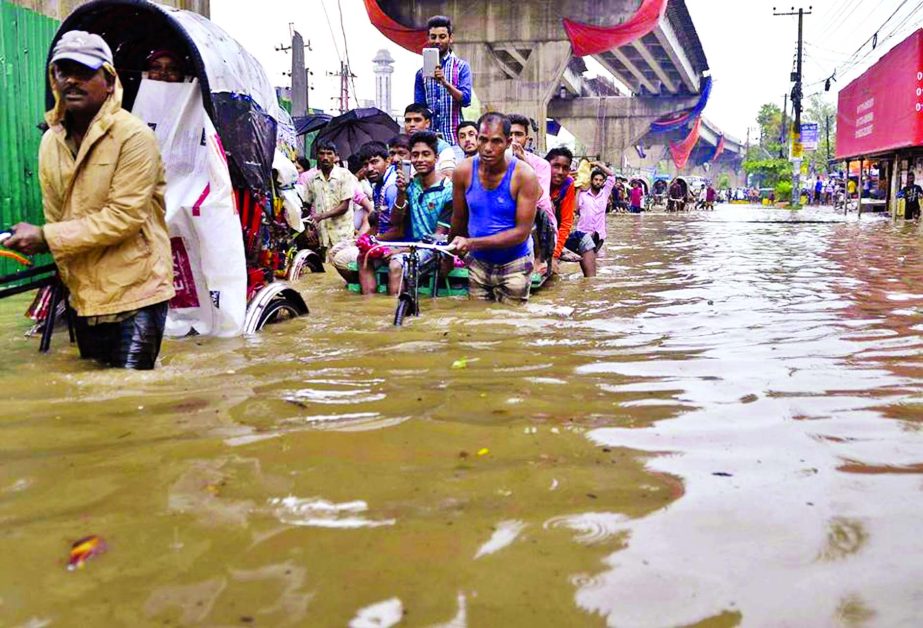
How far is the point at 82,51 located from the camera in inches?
146

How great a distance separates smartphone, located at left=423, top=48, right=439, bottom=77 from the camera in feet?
26.3

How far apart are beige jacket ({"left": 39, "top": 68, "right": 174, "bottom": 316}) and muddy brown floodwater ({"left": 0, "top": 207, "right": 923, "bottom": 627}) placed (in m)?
0.41

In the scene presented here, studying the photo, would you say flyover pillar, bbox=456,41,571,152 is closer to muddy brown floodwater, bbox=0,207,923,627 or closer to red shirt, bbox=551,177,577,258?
red shirt, bbox=551,177,577,258

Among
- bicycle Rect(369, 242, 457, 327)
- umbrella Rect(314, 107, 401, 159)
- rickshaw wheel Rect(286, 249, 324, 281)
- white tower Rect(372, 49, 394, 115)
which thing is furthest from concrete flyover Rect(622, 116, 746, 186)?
bicycle Rect(369, 242, 457, 327)

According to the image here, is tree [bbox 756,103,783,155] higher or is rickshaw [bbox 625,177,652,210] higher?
tree [bbox 756,103,783,155]

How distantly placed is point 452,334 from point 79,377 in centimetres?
215

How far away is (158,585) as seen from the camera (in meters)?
1.96

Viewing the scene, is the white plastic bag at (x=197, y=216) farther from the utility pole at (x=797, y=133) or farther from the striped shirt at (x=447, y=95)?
the utility pole at (x=797, y=133)

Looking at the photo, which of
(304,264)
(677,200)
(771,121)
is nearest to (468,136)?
(304,264)

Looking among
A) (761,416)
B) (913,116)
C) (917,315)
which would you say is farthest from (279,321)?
(913,116)

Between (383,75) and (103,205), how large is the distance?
3556 inches

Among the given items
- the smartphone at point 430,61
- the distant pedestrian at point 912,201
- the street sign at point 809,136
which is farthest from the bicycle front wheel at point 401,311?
the street sign at point 809,136

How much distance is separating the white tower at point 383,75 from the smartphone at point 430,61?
72.8m

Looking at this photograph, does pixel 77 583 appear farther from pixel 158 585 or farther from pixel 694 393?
pixel 694 393
